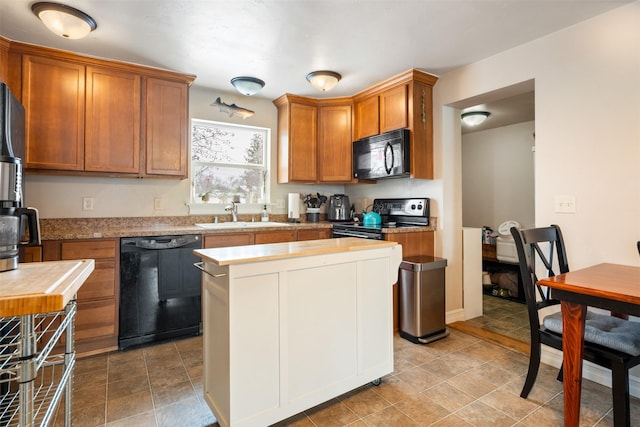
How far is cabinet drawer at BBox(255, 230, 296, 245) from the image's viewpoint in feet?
10.5

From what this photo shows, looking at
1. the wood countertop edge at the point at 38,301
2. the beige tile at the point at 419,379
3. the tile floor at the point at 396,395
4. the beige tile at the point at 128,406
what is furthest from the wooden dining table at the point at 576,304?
the beige tile at the point at 128,406

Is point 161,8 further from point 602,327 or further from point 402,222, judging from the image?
point 602,327

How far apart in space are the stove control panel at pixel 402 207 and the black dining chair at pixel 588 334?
1.19 metres

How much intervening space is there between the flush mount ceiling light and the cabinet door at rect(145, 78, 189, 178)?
77 centimetres

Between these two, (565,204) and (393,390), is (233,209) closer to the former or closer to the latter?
(393,390)

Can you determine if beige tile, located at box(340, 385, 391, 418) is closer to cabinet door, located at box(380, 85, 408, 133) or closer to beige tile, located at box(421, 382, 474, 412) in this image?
beige tile, located at box(421, 382, 474, 412)

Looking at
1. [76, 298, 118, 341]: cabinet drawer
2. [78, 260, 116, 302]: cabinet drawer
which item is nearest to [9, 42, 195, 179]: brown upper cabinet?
[78, 260, 116, 302]: cabinet drawer

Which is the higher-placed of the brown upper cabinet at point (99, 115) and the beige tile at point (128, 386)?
the brown upper cabinet at point (99, 115)

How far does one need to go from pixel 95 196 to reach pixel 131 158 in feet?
1.81

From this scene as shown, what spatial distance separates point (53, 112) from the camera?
2.61m

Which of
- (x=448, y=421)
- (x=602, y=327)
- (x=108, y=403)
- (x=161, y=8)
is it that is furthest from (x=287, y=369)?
(x=161, y=8)

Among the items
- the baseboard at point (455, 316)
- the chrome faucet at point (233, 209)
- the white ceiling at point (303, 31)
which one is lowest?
the baseboard at point (455, 316)

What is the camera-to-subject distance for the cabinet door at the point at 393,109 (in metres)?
3.20

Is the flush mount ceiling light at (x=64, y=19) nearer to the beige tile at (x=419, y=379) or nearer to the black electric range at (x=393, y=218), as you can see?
the black electric range at (x=393, y=218)
